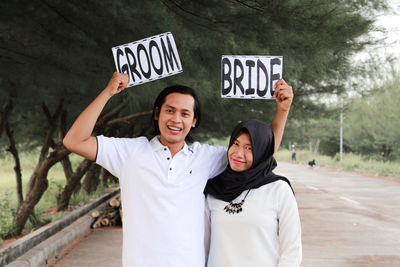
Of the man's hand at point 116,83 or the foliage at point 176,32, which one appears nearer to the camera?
the man's hand at point 116,83

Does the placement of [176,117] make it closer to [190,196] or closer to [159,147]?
[159,147]

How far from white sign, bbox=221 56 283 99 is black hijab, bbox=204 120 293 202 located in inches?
19.3

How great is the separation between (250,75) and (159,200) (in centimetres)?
118

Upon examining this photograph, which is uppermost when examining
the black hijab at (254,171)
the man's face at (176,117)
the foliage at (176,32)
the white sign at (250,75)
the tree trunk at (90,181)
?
the foliage at (176,32)

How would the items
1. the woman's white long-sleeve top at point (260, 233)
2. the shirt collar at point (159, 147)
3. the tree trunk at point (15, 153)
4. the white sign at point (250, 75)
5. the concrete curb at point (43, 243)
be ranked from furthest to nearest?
the tree trunk at point (15, 153)
the concrete curb at point (43, 243)
the white sign at point (250, 75)
the shirt collar at point (159, 147)
the woman's white long-sleeve top at point (260, 233)

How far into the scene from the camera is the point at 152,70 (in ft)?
11.2

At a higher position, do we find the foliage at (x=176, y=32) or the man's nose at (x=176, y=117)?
the foliage at (x=176, y=32)

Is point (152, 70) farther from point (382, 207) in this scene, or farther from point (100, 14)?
point (382, 207)

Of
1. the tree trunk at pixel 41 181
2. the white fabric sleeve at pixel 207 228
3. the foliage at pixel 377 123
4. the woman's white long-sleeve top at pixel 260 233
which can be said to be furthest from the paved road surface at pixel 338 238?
the foliage at pixel 377 123

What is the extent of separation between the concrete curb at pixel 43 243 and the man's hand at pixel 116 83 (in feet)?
11.3

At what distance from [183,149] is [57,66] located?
2824mm

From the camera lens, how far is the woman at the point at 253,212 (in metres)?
2.91

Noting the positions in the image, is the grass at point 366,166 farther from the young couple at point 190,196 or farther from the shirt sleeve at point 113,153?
the shirt sleeve at point 113,153

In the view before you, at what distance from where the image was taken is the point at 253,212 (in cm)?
294
